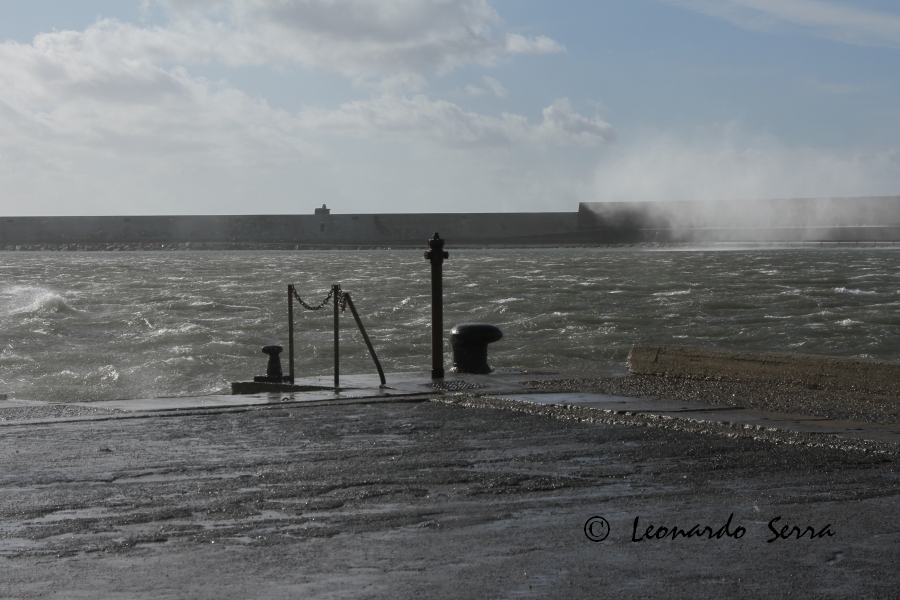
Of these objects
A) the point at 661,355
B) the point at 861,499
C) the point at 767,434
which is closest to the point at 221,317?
the point at 661,355

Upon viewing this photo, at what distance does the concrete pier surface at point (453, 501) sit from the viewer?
4180 mm

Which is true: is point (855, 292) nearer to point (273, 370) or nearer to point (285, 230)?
point (273, 370)

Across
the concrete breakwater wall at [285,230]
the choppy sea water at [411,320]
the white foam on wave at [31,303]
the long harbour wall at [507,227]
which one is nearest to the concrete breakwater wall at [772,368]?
the choppy sea water at [411,320]

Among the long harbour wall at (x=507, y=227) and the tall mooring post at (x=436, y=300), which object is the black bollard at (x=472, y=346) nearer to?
the tall mooring post at (x=436, y=300)

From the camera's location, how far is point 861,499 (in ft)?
18.3

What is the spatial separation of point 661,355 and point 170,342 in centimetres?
1743

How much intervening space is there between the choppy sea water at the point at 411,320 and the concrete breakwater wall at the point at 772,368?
2.65 ft

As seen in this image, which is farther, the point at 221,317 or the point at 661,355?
the point at 221,317

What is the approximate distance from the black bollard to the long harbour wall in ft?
262

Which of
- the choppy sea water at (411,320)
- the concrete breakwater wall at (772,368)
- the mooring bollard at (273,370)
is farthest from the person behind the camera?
the choppy sea water at (411,320)

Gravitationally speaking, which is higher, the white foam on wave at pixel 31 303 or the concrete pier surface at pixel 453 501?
the concrete pier surface at pixel 453 501

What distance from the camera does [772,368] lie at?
11.6 metres

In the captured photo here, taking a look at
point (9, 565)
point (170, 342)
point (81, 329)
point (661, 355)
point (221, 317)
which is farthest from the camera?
point (221, 317)

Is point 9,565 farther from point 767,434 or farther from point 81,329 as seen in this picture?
point 81,329
